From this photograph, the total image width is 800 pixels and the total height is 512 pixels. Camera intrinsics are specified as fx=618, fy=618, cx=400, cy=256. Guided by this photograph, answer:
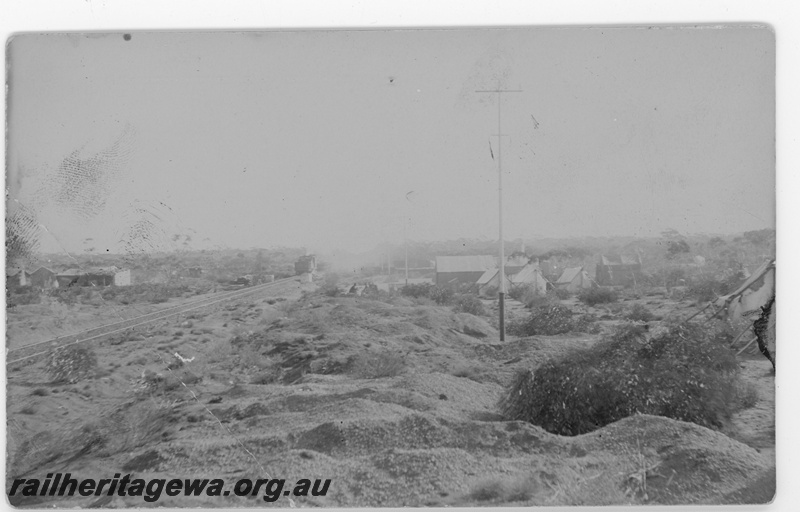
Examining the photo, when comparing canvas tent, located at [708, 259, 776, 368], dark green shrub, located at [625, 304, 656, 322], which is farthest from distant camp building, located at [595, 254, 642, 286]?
canvas tent, located at [708, 259, 776, 368]

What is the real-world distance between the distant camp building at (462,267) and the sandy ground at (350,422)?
0.20 metres

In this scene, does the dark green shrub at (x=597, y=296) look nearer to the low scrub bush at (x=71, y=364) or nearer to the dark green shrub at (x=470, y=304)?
the dark green shrub at (x=470, y=304)

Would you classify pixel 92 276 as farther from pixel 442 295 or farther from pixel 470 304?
pixel 470 304

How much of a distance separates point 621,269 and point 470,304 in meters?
0.86

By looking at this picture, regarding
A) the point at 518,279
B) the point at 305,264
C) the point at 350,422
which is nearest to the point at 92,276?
the point at 305,264

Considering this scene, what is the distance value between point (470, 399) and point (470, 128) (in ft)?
4.94

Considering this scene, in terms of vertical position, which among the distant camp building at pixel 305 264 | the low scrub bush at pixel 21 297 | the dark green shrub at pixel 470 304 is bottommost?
the dark green shrub at pixel 470 304

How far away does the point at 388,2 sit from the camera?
3408 mm

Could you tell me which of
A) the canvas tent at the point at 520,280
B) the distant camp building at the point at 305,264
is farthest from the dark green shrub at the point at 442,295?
the distant camp building at the point at 305,264

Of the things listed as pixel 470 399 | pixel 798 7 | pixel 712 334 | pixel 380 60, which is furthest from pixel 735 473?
pixel 380 60

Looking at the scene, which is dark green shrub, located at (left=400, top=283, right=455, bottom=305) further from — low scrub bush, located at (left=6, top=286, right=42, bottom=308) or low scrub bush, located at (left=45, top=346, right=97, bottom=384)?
low scrub bush, located at (left=6, top=286, right=42, bottom=308)

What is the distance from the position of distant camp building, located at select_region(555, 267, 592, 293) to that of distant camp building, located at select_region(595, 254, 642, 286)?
0.06 m

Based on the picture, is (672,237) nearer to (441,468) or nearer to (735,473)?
(735,473)

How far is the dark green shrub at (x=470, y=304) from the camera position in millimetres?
3502
